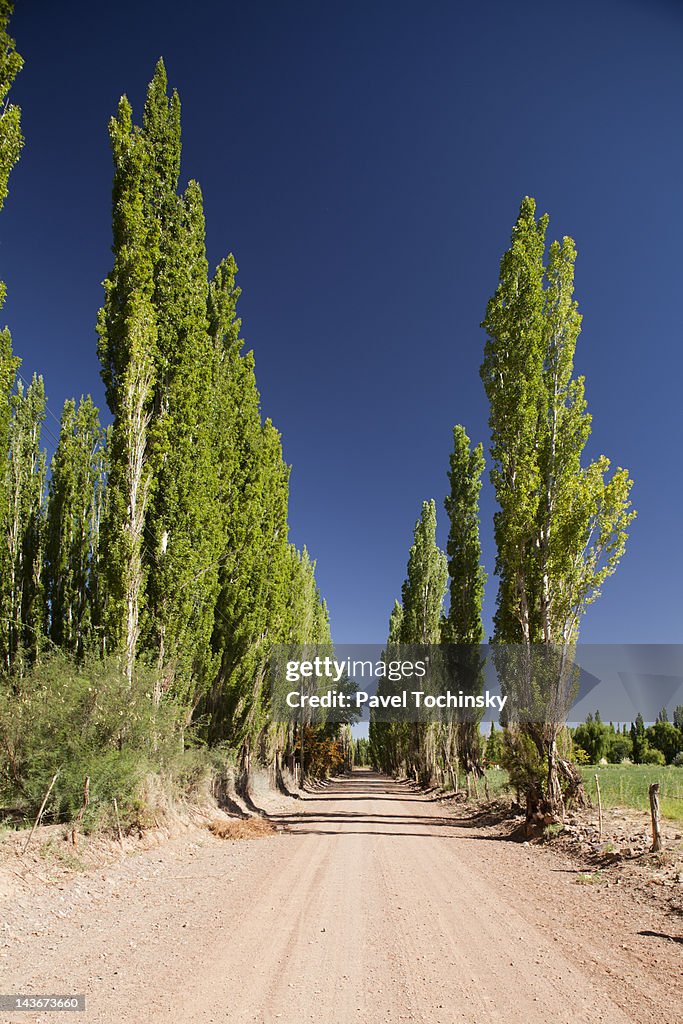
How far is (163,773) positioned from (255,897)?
488 cm

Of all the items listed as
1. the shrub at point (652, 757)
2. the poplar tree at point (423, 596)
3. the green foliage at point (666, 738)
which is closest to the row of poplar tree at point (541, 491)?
the poplar tree at point (423, 596)

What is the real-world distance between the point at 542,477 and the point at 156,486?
10045 millimetres

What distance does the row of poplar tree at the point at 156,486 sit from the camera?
11.6 metres

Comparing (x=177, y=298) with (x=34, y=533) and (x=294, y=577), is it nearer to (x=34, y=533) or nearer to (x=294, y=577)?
(x=34, y=533)

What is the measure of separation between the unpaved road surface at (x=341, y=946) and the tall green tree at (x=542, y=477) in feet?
20.3

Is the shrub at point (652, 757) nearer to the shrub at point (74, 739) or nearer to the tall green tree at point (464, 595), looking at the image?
the tall green tree at point (464, 595)

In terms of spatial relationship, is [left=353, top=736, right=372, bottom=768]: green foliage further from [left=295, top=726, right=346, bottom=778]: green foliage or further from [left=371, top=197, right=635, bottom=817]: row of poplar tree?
[left=371, top=197, right=635, bottom=817]: row of poplar tree

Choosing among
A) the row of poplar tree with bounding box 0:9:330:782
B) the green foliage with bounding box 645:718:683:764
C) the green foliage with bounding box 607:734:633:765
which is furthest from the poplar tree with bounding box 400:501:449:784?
the green foliage with bounding box 607:734:633:765

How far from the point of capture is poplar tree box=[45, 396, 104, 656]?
18.0 metres

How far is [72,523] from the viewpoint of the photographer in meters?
18.8

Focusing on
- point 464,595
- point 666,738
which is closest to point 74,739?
point 464,595

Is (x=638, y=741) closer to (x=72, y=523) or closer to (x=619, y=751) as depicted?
(x=619, y=751)

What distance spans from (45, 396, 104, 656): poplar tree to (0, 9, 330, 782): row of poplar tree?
5 cm

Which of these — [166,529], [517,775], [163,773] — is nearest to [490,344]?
[166,529]
